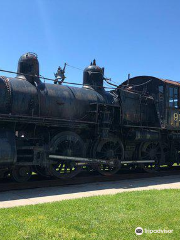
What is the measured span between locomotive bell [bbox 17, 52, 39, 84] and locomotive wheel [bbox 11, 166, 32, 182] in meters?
2.77

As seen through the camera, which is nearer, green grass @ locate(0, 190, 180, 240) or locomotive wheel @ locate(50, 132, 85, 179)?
green grass @ locate(0, 190, 180, 240)

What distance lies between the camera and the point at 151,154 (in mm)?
11875

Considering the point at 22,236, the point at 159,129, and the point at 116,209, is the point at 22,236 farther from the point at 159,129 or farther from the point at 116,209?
the point at 159,129

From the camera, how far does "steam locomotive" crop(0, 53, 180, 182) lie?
27.3 feet

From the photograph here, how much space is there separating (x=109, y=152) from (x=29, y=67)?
13.9 feet

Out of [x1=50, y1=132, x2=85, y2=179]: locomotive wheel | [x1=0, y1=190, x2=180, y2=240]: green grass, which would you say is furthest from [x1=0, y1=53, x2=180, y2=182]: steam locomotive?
[x1=0, y1=190, x2=180, y2=240]: green grass

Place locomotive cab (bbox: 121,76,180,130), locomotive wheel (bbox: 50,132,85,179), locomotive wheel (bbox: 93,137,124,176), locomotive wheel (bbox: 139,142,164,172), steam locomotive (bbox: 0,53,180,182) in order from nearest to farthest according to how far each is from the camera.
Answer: steam locomotive (bbox: 0,53,180,182) < locomotive wheel (bbox: 50,132,85,179) < locomotive wheel (bbox: 93,137,124,176) < locomotive wheel (bbox: 139,142,164,172) < locomotive cab (bbox: 121,76,180,130)

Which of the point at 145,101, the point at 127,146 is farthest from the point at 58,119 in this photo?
the point at 145,101

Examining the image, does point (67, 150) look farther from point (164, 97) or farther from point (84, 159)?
point (164, 97)

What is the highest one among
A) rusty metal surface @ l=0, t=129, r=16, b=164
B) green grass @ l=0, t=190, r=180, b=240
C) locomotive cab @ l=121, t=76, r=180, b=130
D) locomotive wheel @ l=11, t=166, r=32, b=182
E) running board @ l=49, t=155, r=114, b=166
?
locomotive cab @ l=121, t=76, r=180, b=130

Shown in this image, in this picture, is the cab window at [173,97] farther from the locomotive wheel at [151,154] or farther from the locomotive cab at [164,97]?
the locomotive wheel at [151,154]

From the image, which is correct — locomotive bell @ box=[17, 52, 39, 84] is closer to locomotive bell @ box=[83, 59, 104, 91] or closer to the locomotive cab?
locomotive bell @ box=[83, 59, 104, 91]

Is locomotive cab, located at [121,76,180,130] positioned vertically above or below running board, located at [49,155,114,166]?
above

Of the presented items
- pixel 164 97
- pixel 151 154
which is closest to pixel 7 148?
pixel 151 154
